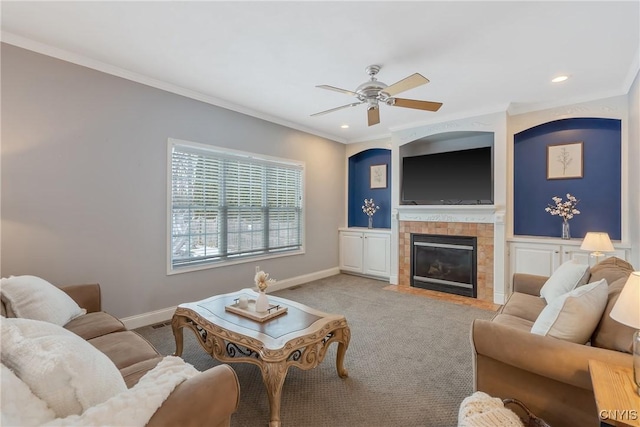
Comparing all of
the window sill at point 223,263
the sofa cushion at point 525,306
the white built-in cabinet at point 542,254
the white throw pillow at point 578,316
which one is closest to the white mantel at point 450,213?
the white built-in cabinet at point 542,254

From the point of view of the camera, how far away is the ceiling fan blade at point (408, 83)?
94.1 inches

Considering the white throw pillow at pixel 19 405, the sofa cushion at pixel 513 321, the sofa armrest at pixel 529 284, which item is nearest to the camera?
the white throw pillow at pixel 19 405

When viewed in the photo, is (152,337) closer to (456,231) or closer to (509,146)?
(456,231)

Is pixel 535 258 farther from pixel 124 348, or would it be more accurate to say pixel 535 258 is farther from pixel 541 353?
pixel 124 348

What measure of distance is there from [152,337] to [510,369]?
312 cm

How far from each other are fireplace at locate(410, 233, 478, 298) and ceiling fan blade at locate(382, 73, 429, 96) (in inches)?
114

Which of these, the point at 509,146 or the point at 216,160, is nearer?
the point at 216,160

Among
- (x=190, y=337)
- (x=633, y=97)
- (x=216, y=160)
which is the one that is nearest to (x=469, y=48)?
(x=633, y=97)

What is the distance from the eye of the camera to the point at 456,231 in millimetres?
4734

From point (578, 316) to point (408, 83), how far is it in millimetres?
1961

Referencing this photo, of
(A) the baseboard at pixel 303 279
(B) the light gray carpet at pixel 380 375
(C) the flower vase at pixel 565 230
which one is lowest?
(B) the light gray carpet at pixel 380 375

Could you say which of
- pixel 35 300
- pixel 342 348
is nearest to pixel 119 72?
pixel 35 300

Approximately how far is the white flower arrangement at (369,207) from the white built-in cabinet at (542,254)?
241 centimetres

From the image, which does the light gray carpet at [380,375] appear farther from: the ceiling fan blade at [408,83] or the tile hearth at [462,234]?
the ceiling fan blade at [408,83]
